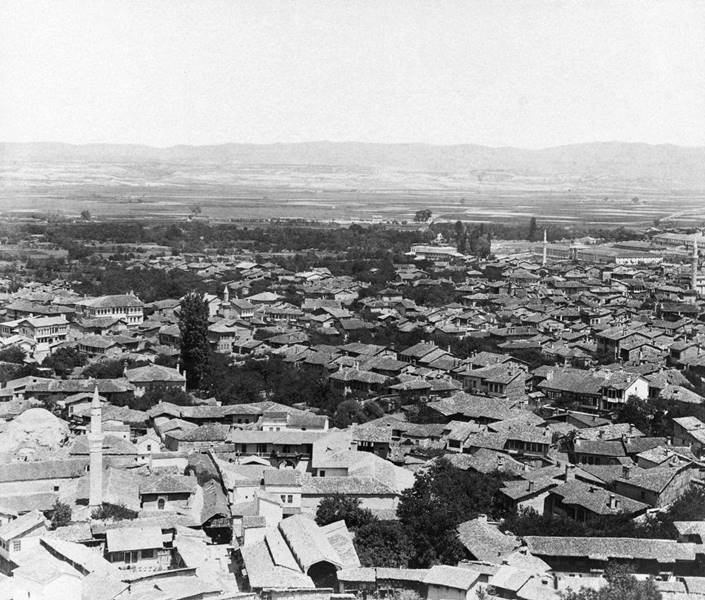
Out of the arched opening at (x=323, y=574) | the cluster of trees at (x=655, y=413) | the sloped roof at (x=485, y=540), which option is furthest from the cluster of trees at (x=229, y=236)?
the arched opening at (x=323, y=574)

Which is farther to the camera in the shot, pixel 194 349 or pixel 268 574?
pixel 194 349

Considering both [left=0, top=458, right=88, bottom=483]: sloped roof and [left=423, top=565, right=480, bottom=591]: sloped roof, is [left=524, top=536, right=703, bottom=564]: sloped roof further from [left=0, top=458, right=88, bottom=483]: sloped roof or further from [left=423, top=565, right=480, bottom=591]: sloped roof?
[left=0, top=458, right=88, bottom=483]: sloped roof

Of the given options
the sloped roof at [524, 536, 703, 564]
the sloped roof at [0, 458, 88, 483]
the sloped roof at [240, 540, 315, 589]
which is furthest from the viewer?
the sloped roof at [0, 458, 88, 483]

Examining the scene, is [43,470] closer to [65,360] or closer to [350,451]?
[350,451]

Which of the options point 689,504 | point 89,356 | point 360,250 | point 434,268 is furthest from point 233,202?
point 689,504

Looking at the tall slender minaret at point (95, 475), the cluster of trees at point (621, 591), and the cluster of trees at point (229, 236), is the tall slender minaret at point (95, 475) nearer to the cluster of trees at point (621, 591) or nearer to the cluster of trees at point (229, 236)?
the cluster of trees at point (621, 591)

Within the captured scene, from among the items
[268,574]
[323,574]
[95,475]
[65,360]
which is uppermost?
[95,475]

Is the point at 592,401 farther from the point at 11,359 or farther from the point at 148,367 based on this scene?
the point at 11,359

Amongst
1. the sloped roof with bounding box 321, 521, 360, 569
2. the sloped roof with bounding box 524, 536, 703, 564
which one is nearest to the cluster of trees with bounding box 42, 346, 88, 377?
the sloped roof with bounding box 321, 521, 360, 569

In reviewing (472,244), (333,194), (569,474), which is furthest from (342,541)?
(333,194)
